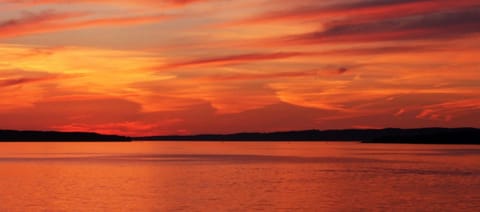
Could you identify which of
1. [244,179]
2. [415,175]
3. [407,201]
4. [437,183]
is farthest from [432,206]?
[415,175]

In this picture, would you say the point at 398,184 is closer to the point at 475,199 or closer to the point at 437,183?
the point at 437,183

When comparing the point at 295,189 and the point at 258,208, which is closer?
the point at 258,208

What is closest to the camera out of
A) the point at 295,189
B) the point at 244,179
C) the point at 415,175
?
the point at 295,189

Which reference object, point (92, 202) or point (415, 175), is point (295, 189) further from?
point (415, 175)

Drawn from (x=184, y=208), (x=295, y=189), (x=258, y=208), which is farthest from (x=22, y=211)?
(x=295, y=189)

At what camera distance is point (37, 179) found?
68.7 meters

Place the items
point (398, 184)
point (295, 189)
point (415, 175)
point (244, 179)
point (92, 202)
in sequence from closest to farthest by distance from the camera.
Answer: point (92, 202) < point (295, 189) < point (398, 184) < point (244, 179) < point (415, 175)

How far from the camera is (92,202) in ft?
155

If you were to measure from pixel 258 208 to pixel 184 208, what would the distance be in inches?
161

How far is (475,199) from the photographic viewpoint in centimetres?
4906

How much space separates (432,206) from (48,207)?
2126 centimetres

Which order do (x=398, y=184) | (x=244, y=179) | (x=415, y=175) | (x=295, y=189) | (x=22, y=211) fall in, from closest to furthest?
1. (x=22, y=211)
2. (x=295, y=189)
3. (x=398, y=184)
4. (x=244, y=179)
5. (x=415, y=175)

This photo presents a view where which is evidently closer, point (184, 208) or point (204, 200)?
point (184, 208)

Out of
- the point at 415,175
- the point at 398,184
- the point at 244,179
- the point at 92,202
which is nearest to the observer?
the point at 92,202
